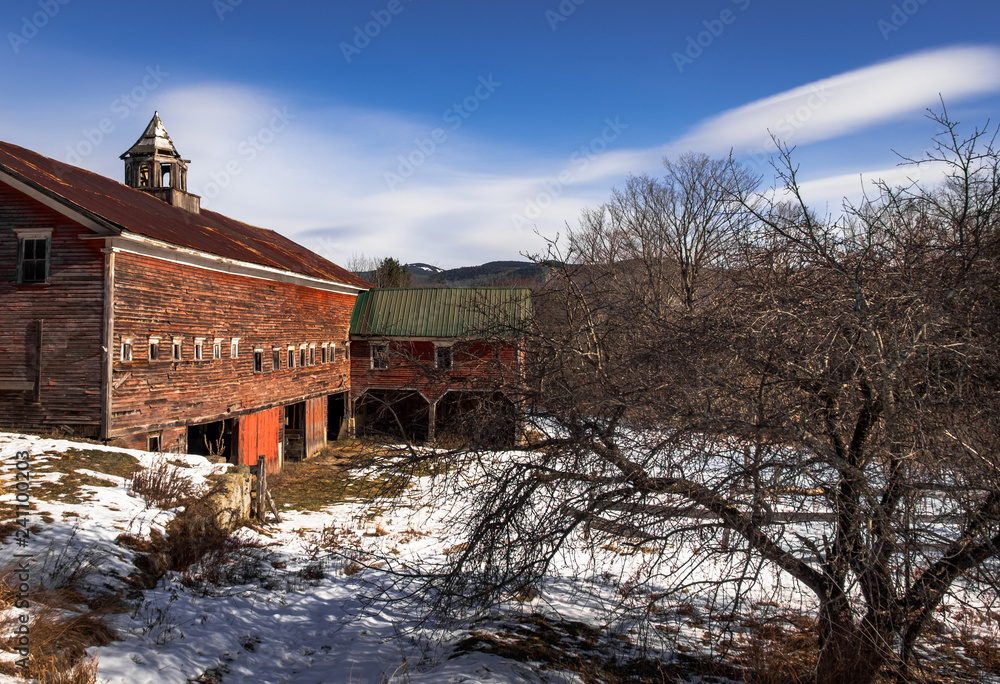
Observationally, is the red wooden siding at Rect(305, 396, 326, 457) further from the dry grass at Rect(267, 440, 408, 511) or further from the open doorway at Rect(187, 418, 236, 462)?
the open doorway at Rect(187, 418, 236, 462)

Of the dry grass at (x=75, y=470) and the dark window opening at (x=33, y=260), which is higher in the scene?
the dark window opening at (x=33, y=260)

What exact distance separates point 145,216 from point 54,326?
3.75 metres

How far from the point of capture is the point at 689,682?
5406 millimetres

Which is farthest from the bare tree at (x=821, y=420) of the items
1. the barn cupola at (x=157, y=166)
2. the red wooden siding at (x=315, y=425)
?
the barn cupola at (x=157, y=166)

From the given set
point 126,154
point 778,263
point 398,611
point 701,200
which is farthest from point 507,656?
point 701,200

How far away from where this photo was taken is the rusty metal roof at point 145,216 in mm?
12047

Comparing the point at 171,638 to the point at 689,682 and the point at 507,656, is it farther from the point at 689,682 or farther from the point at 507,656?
the point at 689,682

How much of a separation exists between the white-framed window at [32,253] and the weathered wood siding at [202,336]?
1545mm

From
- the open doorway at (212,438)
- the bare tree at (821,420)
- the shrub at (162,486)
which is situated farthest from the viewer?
the open doorway at (212,438)

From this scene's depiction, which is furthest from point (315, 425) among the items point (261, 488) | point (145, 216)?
point (261, 488)

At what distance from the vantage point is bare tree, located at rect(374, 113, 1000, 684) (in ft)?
12.9

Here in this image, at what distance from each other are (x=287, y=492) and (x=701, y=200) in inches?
1053

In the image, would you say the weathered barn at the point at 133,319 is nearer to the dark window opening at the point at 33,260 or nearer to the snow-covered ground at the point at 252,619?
the dark window opening at the point at 33,260

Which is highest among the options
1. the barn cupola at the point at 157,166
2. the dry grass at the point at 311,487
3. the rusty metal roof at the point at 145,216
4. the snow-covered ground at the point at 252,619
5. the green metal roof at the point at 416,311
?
the barn cupola at the point at 157,166
